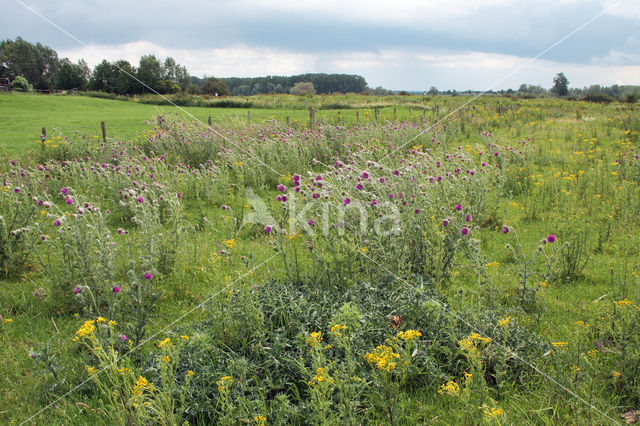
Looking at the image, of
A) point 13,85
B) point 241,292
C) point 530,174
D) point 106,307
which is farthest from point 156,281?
point 13,85

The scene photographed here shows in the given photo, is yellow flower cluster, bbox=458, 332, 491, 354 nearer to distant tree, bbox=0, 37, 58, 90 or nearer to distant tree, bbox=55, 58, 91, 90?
distant tree, bbox=0, 37, 58, 90

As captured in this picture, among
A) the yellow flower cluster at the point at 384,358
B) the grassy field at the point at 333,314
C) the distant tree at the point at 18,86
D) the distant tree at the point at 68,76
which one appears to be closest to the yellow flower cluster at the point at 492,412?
the grassy field at the point at 333,314

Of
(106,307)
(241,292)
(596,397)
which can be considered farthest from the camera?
(106,307)

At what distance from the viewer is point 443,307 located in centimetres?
346

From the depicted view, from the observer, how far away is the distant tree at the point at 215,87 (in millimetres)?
34372

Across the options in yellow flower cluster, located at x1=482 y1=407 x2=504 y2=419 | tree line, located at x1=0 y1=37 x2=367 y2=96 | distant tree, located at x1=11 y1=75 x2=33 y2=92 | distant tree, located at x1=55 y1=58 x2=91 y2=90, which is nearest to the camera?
yellow flower cluster, located at x1=482 y1=407 x2=504 y2=419

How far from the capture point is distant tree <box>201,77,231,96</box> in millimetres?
34372

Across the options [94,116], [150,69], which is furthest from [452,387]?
[94,116]

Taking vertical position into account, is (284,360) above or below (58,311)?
above

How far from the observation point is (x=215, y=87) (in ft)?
114

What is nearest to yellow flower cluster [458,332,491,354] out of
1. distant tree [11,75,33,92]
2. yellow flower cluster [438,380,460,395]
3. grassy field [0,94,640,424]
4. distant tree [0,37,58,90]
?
grassy field [0,94,640,424]

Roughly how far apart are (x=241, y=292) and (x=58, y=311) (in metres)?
2.30

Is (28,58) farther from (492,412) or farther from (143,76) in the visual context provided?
(492,412)

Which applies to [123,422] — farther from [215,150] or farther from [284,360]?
[215,150]
